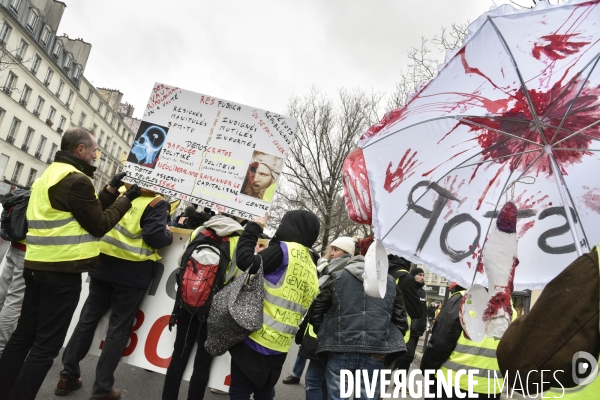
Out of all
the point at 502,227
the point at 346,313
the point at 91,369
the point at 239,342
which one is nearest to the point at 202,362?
the point at 239,342

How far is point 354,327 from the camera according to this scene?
3018 millimetres

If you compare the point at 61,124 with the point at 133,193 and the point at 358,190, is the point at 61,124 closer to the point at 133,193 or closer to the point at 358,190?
the point at 133,193

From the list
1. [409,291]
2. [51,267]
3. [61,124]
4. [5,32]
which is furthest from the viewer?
[61,124]

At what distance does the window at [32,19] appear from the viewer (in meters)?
35.4

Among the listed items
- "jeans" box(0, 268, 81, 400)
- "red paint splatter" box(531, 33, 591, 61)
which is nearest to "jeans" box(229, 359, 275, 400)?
"jeans" box(0, 268, 81, 400)

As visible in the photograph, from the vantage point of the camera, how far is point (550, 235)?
2.00 metres

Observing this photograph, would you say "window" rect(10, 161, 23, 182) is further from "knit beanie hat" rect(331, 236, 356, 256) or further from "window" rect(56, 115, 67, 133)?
"knit beanie hat" rect(331, 236, 356, 256)

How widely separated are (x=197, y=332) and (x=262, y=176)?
151 cm

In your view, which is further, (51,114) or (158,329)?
(51,114)

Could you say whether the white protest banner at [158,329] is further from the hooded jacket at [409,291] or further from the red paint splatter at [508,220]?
the red paint splatter at [508,220]

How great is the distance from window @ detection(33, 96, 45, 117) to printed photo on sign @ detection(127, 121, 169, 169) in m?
40.5

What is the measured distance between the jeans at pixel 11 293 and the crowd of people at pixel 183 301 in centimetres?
1

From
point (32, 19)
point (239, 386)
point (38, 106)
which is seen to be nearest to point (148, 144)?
point (239, 386)

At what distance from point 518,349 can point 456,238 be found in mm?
930
